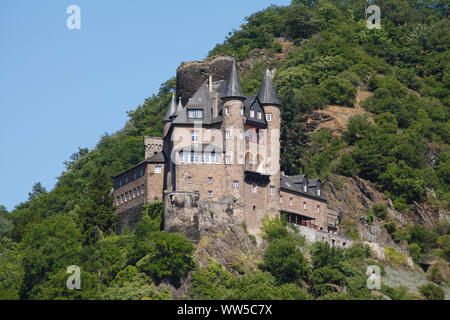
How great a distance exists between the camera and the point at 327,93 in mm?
114375

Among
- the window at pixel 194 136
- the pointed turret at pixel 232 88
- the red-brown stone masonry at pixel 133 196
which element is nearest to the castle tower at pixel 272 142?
the pointed turret at pixel 232 88

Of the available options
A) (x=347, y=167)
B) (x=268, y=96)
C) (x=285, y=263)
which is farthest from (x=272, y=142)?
(x=347, y=167)

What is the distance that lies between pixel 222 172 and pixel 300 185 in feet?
36.0

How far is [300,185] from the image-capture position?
88.2m

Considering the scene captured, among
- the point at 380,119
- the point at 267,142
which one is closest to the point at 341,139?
the point at 380,119

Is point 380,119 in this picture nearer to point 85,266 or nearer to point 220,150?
point 220,150

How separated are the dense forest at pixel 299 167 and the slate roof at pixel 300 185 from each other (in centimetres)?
501

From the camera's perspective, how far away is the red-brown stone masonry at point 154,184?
84.5 m

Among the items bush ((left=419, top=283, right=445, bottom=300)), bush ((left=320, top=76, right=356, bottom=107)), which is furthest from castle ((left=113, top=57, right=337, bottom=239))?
bush ((left=320, top=76, right=356, bottom=107))

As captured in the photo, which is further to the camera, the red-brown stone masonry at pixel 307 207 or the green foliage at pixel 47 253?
the red-brown stone masonry at pixel 307 207

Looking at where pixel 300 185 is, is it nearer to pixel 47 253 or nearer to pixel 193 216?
pixel 193 216

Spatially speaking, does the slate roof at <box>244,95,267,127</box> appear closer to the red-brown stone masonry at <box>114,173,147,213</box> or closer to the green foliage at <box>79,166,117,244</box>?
the red-brown stone masonry at <box>114,173,147,213</box>

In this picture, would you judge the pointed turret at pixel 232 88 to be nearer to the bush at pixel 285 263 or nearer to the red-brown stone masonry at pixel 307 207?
the red-brown stone masonry at pixel 307 207

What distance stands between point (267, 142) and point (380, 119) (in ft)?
95.5
